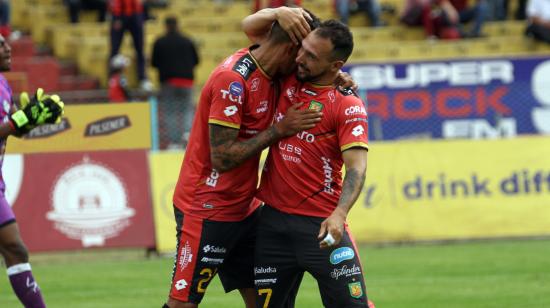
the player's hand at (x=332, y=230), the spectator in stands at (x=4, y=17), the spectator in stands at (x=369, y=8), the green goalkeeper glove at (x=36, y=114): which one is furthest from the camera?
the spectator in stands at (x=369, y=8)

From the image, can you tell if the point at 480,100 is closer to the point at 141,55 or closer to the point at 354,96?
the point at 141,55

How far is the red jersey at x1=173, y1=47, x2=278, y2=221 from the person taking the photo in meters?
7.74

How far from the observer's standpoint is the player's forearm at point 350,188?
24.3 ft

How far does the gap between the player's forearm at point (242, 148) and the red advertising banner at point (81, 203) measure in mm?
7251

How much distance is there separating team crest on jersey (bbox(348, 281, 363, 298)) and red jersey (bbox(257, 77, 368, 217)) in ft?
1.60

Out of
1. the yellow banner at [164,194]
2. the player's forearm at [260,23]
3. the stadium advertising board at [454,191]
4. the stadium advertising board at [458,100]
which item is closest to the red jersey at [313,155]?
the player's forearm at [260,23]

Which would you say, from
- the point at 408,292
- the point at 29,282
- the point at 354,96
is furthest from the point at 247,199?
the point at 408,292

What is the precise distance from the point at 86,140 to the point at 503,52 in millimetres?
10077

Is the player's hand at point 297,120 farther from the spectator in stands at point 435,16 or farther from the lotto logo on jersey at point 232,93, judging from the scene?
the spectator in stands at point 435,16

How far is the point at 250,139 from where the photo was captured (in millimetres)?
7824

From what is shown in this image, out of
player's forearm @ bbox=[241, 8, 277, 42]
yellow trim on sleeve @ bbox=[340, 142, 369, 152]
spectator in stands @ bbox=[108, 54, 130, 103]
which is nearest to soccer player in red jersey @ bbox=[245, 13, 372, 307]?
yellow trim on sleeve @ bbox=[340, 142, 369, 152]

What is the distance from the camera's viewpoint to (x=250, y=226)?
27.1 feet

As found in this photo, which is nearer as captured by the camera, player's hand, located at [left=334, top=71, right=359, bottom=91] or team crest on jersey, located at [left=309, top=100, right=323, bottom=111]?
team crest on jersey, located at [left=309, top=100, right=323, bottom=111]

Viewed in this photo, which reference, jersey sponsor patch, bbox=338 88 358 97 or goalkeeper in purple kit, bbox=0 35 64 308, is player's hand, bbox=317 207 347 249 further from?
goalkeeper in purple kit, bbox=0 35 64 308
